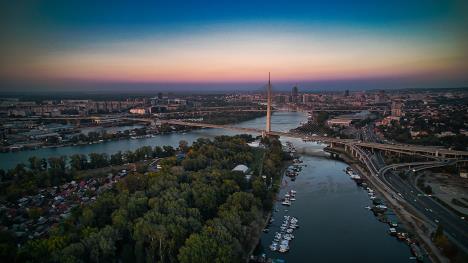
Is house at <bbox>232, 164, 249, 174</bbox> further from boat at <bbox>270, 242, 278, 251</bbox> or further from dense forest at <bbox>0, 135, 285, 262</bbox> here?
boat at <bbox>270, 242, 278, 251</bbox>

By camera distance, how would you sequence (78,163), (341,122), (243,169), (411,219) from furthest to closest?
(341,122)
(78,163)
(243,169)
(411,219)

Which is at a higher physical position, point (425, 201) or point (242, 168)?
point (242, 168)

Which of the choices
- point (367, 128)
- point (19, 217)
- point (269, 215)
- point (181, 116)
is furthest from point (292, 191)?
point (181, 116)

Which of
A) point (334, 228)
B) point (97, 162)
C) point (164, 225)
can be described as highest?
point (164, 225)

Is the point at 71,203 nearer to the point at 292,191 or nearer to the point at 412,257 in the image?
the point at 292,191

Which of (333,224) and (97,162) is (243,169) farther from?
(97,162)

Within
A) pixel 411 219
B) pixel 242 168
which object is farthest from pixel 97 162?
pixel 411 219

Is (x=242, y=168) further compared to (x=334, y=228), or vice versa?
(x=242, y=168)
